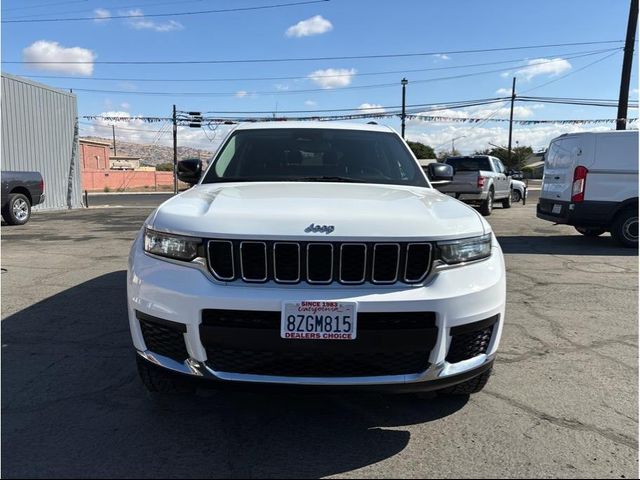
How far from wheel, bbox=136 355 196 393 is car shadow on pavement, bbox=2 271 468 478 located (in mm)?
209

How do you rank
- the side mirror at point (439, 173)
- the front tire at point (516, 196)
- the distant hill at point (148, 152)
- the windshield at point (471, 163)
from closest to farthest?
1. the side mirror at point (439, 173)
2. the windshield at point (471, 163)
3. the front tire at point (516, 196)
4. the distant hill at point (148, 152)

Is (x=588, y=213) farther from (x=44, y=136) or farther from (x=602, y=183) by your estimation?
(x=44, y=136)

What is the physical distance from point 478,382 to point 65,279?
5.52 meters

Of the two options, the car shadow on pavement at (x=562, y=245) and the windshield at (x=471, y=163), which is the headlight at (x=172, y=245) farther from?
the windshield at (x=471, y=163)

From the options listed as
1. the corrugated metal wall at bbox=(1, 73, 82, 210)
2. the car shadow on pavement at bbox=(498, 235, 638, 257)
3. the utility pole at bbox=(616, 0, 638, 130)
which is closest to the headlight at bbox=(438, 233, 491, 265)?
the car shadow on pavement at bbox=(498, 235, 638, 257)

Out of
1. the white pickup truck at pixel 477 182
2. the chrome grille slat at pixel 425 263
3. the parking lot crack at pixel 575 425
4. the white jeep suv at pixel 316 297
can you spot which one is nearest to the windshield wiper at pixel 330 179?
the white jeep suv at pixel 316 297

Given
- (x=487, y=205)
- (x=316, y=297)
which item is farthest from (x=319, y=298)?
(x=487, y=205)

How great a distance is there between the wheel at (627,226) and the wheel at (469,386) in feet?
26.6

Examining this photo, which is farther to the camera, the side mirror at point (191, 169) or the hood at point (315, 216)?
the side mirror at point (191, 169)

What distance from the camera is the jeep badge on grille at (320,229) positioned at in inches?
102

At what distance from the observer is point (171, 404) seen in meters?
3.22

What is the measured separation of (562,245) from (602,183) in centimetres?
141

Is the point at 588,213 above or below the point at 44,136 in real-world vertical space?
below

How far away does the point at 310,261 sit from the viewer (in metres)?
2.58
